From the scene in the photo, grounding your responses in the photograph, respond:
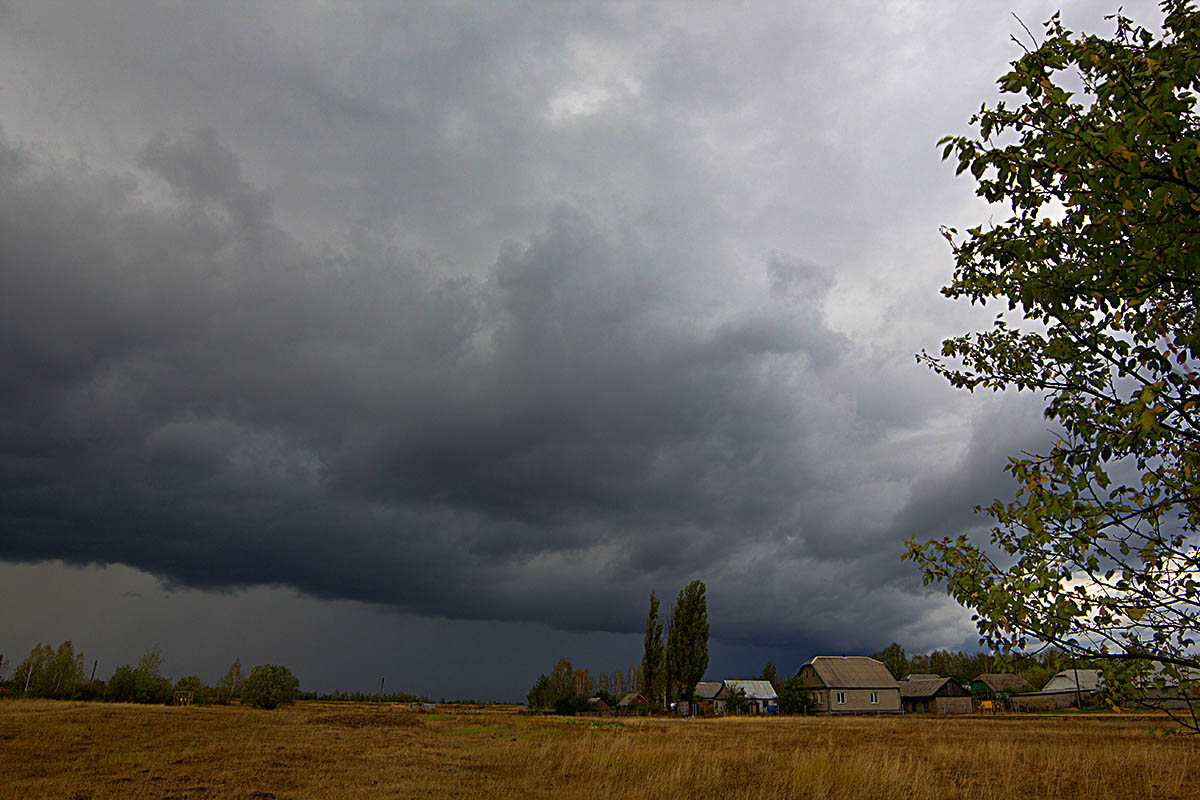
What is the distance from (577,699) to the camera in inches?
2980

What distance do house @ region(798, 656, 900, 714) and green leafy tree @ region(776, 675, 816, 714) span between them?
6.12 feet

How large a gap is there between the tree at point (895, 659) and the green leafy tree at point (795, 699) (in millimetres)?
64010

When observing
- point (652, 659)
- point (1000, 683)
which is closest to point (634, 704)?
point (652, 659)

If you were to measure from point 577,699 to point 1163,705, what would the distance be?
78.1 m

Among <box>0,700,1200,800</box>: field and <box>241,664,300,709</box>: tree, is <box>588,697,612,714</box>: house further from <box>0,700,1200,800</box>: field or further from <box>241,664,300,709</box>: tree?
<box>0,700,1200,800</box>: field

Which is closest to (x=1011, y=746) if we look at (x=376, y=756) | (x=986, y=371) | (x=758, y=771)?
(x=758, y=771)

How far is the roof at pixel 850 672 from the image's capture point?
84.3 metres

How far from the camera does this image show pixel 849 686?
3302 inches

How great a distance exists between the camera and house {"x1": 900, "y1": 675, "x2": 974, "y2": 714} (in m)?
87.8

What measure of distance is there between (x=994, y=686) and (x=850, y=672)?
28.6 m

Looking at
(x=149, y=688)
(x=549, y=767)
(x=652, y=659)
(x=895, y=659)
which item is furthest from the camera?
(x=895, y=659)

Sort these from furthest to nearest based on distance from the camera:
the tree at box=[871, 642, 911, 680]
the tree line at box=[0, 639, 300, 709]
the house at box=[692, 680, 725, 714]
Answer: the tree at box=[871, 642, 911, 680] < the house at box=[692, 680, 725, 714] < the tree line at box=[0, 639, 300, 709]

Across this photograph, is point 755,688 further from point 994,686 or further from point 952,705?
point 994,686

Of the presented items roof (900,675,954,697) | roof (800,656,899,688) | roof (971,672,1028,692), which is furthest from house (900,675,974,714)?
roof (971,672,1028,692)
